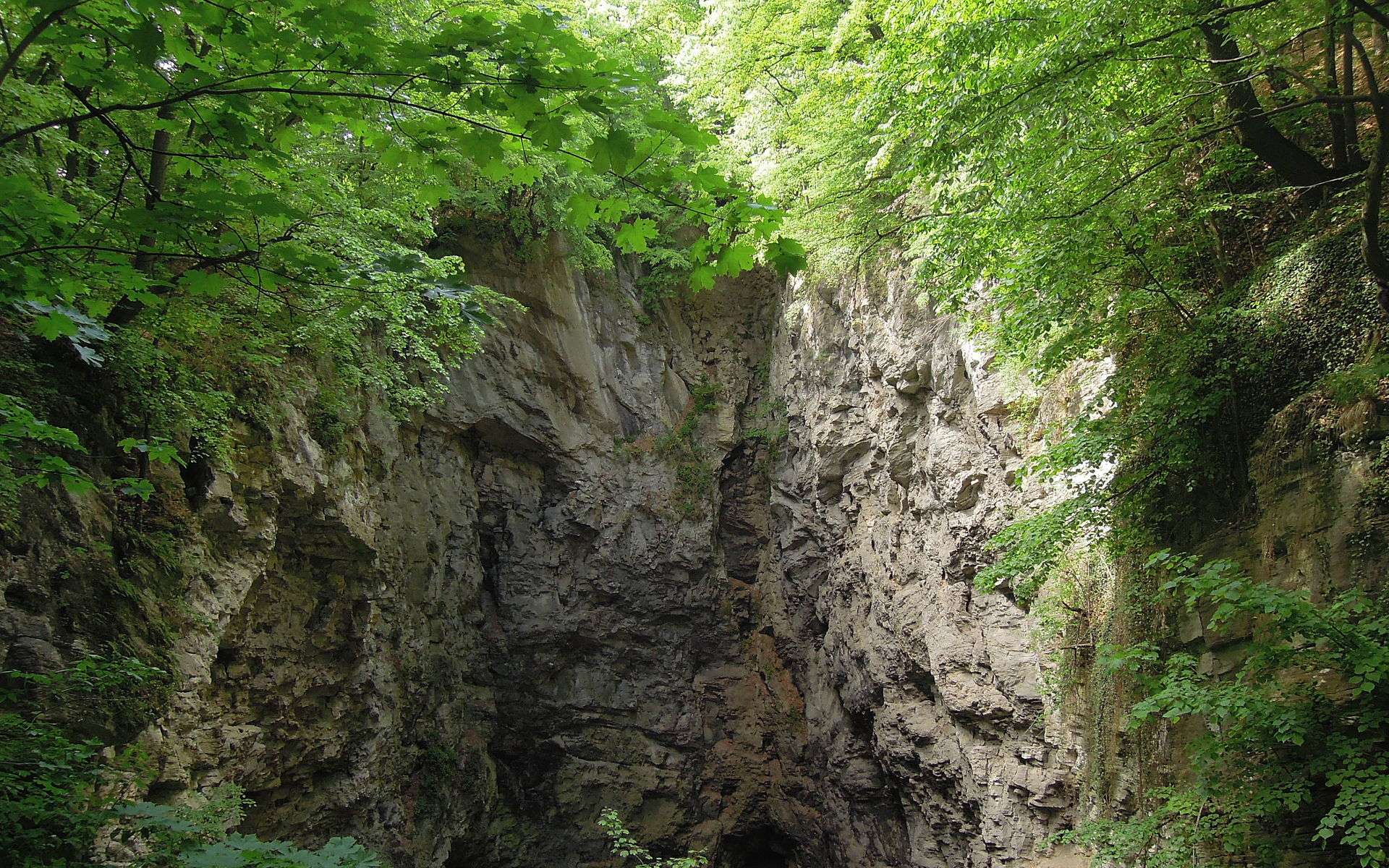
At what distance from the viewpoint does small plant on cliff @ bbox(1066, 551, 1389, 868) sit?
2.98m

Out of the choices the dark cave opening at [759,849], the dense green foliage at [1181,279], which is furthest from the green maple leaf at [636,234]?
the dark cave opening at [759,849]

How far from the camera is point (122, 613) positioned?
4.60m

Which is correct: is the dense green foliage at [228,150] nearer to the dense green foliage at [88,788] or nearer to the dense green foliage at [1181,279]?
the dense green foliage at [88,788]

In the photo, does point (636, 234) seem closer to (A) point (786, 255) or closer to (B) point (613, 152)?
(B) point (613, 152)

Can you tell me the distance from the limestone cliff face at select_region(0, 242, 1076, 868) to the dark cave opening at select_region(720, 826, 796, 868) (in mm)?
91

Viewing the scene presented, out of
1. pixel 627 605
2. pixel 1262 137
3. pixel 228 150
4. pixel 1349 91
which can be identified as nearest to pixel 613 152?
pixel 228 150

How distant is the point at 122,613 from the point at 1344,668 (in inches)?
262

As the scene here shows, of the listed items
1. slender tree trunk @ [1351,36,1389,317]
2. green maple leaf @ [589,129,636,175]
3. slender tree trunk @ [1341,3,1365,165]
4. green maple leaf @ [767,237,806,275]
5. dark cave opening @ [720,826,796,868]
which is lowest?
dark cave opening @ [720,826,796,868]

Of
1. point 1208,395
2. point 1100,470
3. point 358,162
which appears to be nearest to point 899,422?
point 1100,470

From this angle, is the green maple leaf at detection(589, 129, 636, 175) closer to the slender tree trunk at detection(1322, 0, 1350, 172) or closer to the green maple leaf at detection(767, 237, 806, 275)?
the green maple leaf at detection(767, 237, 806, 275)

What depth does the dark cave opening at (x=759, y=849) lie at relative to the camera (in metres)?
13.4

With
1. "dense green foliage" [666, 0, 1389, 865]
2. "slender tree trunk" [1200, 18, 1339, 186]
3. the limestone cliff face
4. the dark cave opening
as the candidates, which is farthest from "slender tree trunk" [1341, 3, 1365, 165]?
the dark cave opening

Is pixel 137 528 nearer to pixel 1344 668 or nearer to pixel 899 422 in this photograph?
pixel 1344 668

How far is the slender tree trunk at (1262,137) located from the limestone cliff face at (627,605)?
11.8ft
